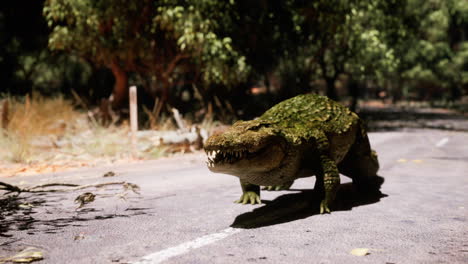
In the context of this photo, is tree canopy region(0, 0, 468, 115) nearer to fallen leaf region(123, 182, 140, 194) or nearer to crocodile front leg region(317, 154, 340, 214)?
fallen leaf region(123, 182, 140, 194)

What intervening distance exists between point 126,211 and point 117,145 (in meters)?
5.60

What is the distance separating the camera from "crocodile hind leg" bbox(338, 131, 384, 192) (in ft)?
16.7

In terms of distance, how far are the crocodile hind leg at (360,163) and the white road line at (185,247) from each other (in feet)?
6.60

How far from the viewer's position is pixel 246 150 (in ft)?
12.0

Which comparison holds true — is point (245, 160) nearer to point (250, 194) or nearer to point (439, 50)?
point (250, 194)

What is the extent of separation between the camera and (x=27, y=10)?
1842cm

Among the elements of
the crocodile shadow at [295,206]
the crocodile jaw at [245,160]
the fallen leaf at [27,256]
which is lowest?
the crocodile shadow at [295,206]

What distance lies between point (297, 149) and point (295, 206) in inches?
32.5

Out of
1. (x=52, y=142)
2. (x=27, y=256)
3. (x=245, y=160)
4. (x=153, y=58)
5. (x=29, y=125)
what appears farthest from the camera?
(x=153, y=58)

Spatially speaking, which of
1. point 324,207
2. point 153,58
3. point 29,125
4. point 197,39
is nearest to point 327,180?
point 324,207

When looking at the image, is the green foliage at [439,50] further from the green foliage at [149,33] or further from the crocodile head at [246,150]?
the crocodile head at [246,150]

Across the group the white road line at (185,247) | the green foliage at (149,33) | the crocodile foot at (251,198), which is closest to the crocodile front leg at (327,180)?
the crocodile foot at (251,198)

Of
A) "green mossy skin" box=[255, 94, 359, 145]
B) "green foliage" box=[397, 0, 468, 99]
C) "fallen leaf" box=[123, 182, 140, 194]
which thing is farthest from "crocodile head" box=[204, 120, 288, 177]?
"green foliage" box=[397, 0, 468, 99]

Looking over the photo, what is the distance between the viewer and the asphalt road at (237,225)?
124 inches
